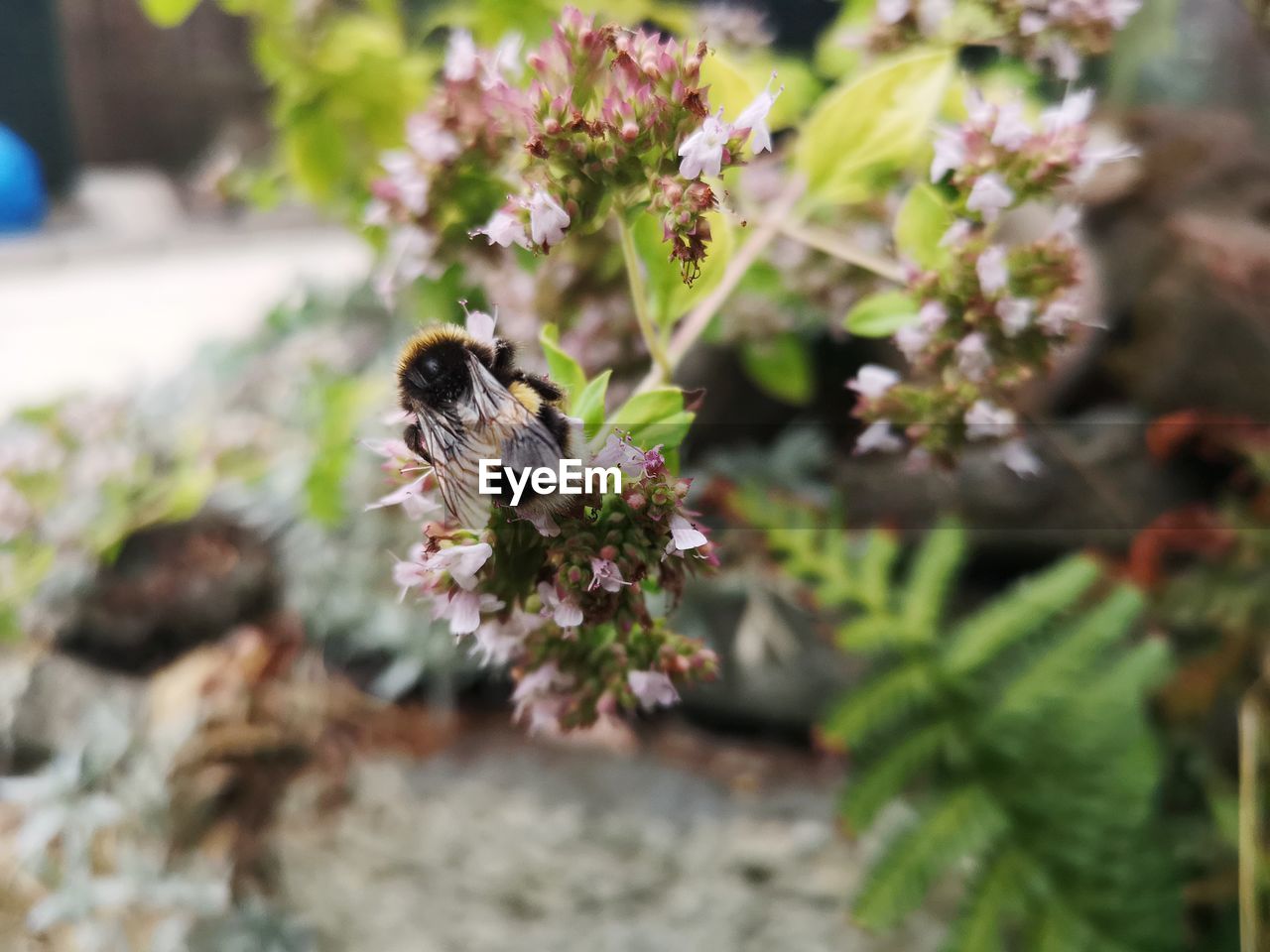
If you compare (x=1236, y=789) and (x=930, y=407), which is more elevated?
(x=930, y=407)

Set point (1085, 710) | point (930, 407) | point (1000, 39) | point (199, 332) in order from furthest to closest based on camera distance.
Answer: point (199, 332), point (1085, 710), point (1000, 39), point (930, 407)

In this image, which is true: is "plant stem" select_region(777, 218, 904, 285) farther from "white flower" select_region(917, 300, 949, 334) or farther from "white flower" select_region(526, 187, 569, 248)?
"white flower" select_region(526, 187, 569, 248)

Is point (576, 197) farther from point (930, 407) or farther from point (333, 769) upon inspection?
point (333, 769)

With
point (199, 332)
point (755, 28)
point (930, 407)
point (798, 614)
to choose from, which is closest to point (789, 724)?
point (798, 614)

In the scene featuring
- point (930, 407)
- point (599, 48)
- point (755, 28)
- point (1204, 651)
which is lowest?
point (1204, 651)

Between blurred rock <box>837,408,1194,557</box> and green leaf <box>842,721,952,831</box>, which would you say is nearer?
green leaf <box>842,721,952,831</box>

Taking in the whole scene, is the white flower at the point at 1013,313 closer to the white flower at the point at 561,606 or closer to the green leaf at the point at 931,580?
the white flower at the point at 561,606

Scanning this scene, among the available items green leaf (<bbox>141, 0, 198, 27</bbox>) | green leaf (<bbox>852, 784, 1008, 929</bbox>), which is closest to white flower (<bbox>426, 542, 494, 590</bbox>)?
green leaf (<bbox>852, 784, 1008, 929</bbox>)
